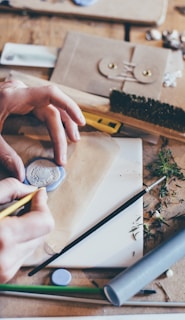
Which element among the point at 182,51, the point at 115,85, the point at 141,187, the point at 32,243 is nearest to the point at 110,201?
the point at 141,187

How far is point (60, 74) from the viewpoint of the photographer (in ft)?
3.68

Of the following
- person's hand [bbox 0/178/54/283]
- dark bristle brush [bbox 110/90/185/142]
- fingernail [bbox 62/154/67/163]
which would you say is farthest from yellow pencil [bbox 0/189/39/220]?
dark bristle brush [bbox 110/90/185/142]

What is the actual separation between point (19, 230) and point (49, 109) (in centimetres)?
29

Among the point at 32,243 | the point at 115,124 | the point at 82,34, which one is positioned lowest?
the point at 32,243

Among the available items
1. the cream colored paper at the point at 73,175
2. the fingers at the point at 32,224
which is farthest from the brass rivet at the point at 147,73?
the fingers at the point at 32,224

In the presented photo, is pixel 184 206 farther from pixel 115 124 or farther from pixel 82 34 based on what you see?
pixel 82 34

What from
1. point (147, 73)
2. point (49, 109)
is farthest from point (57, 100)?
point (147, 73)

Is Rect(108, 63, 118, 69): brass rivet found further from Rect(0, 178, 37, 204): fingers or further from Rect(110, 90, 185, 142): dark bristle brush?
Rect(0, 178, 37, 204): fingers

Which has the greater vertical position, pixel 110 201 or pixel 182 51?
pixel 182 51

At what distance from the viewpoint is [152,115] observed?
39.9 inches

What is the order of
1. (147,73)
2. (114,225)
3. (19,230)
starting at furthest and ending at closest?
(147,73) < (114,225) < (19,230)

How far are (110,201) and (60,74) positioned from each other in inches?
13.5

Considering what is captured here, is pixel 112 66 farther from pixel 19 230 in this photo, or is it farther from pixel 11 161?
pixel 19 230

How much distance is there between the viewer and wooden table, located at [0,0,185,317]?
2.67 ft
